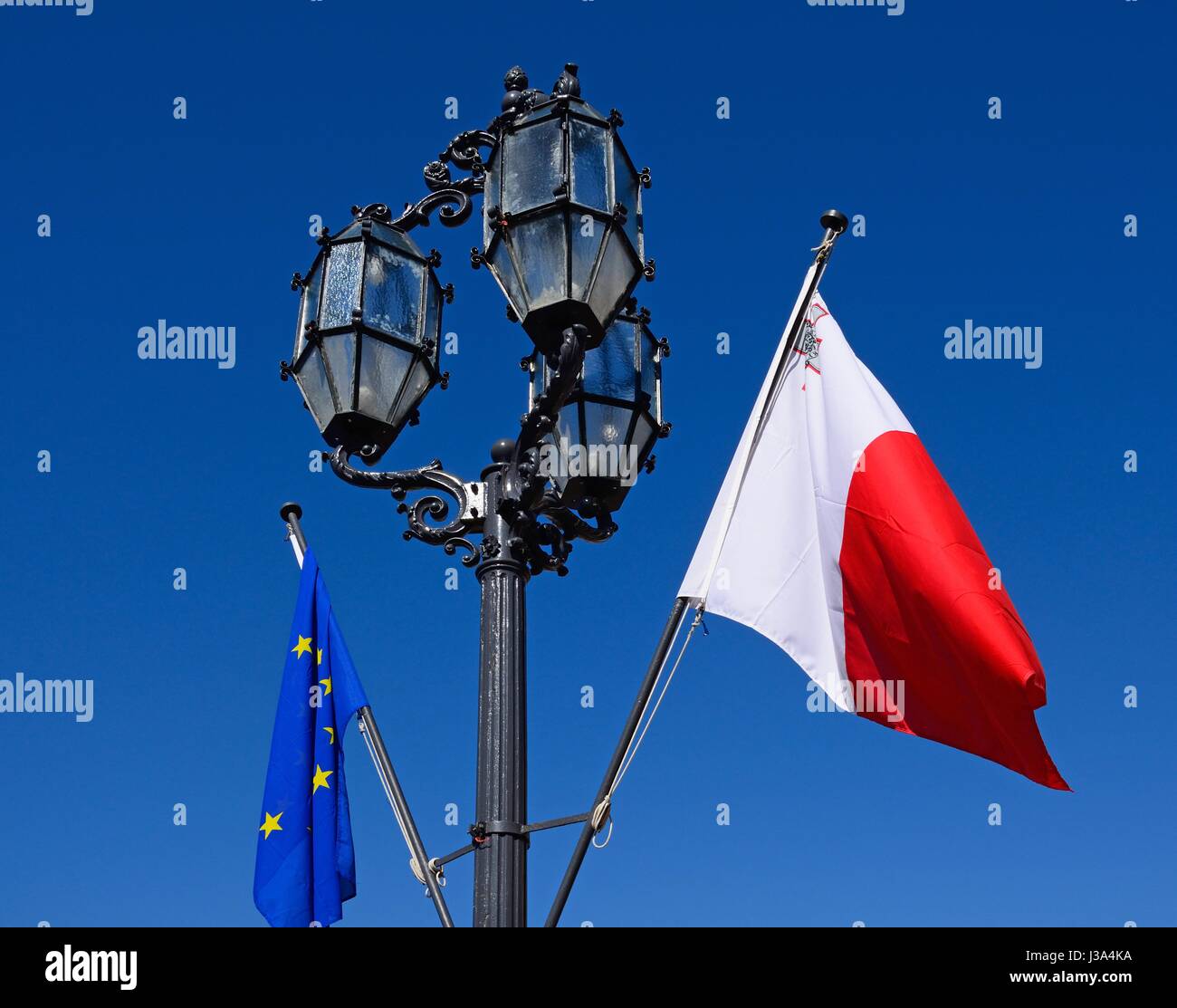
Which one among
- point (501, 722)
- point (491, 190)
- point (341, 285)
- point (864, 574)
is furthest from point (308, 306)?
point (864, 574)

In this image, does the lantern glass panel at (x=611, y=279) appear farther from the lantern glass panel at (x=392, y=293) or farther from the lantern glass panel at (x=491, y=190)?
the lantern glass panel at (x=392, y=293)

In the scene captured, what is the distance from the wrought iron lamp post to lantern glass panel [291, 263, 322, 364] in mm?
12

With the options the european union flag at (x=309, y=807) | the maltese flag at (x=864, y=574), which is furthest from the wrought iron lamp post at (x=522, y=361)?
the european union flag at (x=309, y=807)

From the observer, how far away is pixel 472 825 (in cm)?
664

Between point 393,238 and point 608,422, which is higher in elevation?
point 393,238

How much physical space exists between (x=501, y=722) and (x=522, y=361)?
204cm

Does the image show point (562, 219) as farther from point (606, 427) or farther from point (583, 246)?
point (606, 427)

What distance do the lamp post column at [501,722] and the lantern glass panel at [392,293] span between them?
899 mm

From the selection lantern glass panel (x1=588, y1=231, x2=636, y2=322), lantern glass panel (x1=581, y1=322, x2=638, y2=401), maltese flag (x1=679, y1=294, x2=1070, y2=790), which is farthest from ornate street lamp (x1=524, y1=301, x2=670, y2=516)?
lantern glass panel (x1=588, y1=231, x2=636, y2=322)

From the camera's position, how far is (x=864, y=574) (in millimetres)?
8523
